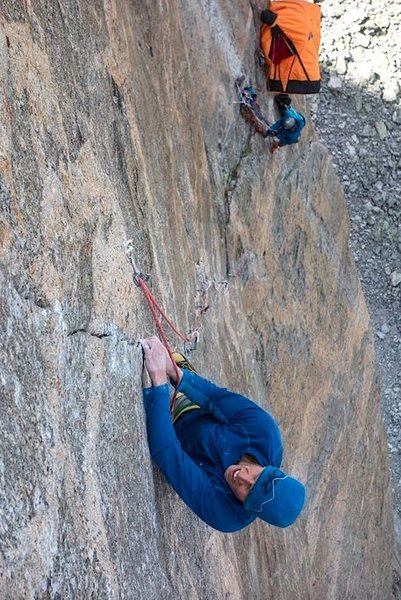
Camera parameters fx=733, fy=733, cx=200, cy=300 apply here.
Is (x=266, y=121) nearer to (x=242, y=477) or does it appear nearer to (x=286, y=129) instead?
(x=286, y=129)

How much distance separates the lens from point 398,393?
13.7 meters

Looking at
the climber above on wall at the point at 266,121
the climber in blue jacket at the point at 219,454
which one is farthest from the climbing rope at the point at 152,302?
the climber above on wall at the point at 266,121

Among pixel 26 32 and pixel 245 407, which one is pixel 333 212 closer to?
pixel 245 407

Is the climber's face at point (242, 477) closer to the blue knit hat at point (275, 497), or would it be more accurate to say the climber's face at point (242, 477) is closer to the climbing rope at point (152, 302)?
the blue knit hat at point (275, 497)

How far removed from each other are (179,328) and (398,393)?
371 inches

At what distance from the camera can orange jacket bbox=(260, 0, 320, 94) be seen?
759cm

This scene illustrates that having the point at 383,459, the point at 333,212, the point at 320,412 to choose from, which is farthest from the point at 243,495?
the point at 383,459

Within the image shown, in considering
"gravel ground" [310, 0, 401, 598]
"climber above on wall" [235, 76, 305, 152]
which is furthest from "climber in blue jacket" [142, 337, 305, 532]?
"gravel ground" [310, 0, 401, 598]

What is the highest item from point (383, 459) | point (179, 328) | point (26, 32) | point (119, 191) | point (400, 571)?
point (26, 32)

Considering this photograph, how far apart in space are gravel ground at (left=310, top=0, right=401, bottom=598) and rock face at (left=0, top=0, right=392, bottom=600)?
12.9 ft

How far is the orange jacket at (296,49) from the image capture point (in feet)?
24.9

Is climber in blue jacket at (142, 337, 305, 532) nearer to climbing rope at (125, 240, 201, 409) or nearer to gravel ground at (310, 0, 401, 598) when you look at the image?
climbing rope at (125, 240, 201, 409)

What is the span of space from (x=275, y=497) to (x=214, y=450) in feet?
2.12

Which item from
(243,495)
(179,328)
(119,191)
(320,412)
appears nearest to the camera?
(243,495)
